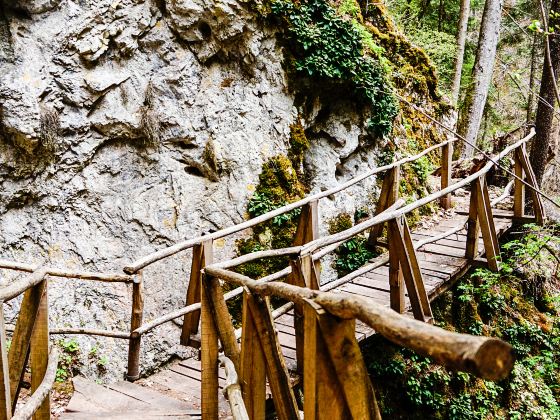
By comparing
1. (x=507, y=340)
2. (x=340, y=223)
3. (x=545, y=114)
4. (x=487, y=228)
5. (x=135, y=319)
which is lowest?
(x=507, y=340)

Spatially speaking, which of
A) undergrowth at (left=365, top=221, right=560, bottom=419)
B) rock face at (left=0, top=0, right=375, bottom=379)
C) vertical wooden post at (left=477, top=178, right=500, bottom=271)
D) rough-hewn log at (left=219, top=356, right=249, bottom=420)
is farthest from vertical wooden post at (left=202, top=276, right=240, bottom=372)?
vertical wooden post at (left=477, top=178, right=500, bottom=271)

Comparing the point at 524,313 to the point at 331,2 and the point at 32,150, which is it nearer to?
the point at 331,2

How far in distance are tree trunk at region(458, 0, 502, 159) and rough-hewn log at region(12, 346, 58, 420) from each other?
1104 centimetres

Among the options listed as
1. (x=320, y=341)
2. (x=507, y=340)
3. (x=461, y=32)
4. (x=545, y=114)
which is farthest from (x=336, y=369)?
(x=461, y=32)

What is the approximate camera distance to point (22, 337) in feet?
8.54

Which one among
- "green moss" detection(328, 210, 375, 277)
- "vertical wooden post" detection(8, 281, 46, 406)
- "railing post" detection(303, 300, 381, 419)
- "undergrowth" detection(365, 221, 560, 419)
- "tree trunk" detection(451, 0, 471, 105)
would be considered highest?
"tree trunk" detection(451, 0, 471, 105)

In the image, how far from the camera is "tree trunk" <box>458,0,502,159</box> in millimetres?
11125

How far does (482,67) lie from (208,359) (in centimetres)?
1081

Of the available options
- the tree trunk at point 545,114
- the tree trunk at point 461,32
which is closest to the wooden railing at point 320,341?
the tree trunk at point 545,114

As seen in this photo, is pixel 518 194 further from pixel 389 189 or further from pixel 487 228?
pixel 389 189

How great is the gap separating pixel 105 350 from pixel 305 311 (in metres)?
5.10

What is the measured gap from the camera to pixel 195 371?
4.64 metres

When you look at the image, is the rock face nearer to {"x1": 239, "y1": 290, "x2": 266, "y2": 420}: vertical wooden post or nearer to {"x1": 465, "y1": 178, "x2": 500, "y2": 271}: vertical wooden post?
{"x1": 465, "y1": 178, "x2": 500, "y2": 271}: vertical wooden post

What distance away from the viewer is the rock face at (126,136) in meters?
5.82
